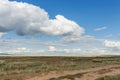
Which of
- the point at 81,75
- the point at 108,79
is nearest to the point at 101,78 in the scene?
the point at 108,79

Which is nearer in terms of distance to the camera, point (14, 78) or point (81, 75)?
point (14, 78)

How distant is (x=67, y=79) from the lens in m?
37.5

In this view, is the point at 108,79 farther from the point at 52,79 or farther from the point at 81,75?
the point at 52,79

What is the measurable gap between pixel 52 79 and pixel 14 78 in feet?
17.8

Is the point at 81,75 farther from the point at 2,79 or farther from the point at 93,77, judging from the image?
the point at 2,79

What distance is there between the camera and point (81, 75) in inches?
1625

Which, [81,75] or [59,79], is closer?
[59,79]

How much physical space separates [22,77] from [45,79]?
12.4 ft

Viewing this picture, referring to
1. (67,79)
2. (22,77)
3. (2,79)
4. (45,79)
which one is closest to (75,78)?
(67,79)

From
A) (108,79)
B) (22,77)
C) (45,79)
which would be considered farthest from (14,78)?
(108,79)

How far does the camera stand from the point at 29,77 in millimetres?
38719

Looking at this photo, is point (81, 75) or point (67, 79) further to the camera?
point (81, 75)

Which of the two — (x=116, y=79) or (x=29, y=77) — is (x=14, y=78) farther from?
(x=116, y=79)

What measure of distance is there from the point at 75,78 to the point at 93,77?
3560mm
